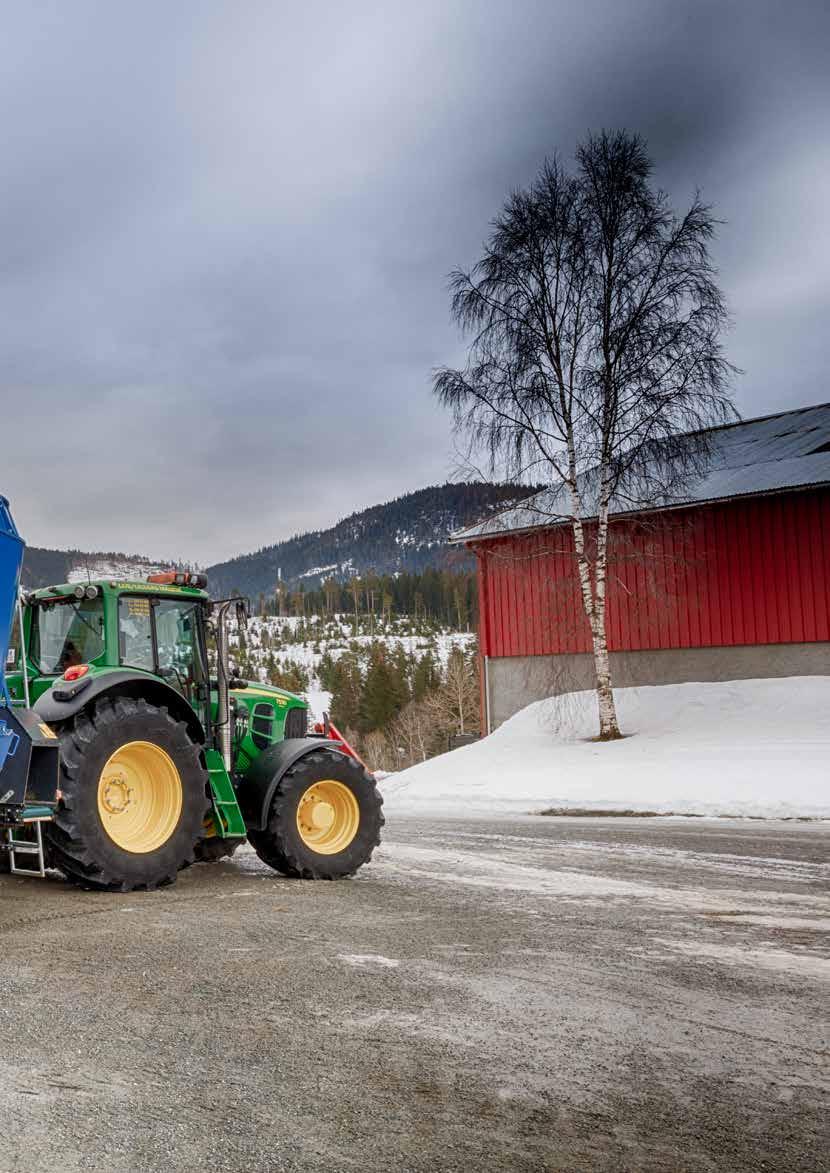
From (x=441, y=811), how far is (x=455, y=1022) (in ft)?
38.3

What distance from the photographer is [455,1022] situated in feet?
15.4

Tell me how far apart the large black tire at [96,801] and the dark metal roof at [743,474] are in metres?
14.4

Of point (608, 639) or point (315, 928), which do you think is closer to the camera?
point (315, 928)

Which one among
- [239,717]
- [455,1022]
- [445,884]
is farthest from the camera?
[239,717]

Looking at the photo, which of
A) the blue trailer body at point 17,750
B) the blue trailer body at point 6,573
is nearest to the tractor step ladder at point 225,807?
the blue trailer body at point 17,750

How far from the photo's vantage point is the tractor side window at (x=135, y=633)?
8.11m

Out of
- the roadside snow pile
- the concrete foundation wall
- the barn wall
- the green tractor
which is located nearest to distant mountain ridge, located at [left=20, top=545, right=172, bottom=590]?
the green tractor

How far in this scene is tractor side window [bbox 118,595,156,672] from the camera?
26.6ft

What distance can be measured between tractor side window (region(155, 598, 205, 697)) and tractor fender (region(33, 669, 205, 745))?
0.83 feet

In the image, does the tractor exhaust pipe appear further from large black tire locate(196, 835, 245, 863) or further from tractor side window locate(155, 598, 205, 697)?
large black tire locate(196, 835, 245, 863)

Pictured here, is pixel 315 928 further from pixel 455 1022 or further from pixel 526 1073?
pixel 526 1073

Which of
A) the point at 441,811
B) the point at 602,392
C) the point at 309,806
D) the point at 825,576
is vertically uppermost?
the point at 602,392

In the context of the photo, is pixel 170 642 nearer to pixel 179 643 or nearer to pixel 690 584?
pixel 179 643

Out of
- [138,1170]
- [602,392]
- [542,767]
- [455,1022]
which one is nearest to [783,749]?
[542,767]
